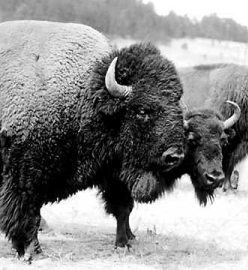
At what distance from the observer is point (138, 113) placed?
6.01 metres

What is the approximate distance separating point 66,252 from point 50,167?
3.45 feet

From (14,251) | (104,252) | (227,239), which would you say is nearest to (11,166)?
(14,251)

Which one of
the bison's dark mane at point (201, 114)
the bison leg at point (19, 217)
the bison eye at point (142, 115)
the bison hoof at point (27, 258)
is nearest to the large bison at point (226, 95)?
the bison's dark mane at point (201, 114)

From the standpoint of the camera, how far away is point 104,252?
6539mm

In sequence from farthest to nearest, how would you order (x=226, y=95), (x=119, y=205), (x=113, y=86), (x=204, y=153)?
(x=226, y=95), (x=119, y=205), (x=204, y=153), (x=113, y=86)

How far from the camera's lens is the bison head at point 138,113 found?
5926 mm

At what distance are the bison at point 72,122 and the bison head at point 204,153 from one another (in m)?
0.69

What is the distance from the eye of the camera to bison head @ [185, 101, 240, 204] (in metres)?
6.58

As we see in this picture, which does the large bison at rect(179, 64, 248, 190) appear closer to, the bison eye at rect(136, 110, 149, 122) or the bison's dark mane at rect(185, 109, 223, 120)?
the bison's dark mane at rect(185, 109, 223, 120)

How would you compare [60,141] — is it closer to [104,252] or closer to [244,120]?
[104,252]

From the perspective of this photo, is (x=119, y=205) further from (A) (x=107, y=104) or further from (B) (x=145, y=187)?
(A) (x=107, y=104)

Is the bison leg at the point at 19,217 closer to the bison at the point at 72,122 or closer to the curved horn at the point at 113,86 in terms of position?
the bison at the point at 72,122

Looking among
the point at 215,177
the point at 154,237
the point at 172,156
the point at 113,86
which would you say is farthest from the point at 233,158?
the point at 113,86

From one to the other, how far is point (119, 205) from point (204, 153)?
46.1 inches
